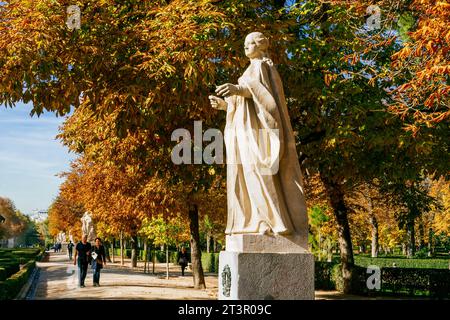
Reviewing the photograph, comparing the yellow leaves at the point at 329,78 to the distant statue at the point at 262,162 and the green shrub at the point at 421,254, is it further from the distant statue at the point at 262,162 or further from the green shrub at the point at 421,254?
the green shrub at the point at 421,254

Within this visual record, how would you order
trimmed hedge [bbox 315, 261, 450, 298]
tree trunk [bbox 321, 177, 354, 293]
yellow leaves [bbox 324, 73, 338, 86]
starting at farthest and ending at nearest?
tree trunk [bbox 321, 177, 354, 293], trimmed hedge [bbox 315, 261, 450, 298], yellow leaves [bbox 324, 73, 338, 86]

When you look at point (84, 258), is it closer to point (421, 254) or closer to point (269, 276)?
point (269, 276)

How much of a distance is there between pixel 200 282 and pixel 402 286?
24.9ft

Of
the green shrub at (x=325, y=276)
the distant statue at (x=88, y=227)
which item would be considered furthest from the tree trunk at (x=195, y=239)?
the distant statue at (x=88, y=227)

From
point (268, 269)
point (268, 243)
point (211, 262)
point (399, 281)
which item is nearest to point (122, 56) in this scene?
point (268, 243)

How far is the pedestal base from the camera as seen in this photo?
19.2 ft

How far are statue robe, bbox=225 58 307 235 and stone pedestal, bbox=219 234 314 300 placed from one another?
16 cm

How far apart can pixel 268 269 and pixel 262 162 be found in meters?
1.15

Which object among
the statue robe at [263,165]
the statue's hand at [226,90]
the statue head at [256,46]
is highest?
the statue head at [256,46]

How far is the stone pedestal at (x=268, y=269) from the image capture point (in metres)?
5.86

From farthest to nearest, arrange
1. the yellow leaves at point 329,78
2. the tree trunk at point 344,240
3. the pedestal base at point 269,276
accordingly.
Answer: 1. the tree trunk at point 344,240
2. the yellow leaves at point 329,78
3. the pedestal base at point 269,276

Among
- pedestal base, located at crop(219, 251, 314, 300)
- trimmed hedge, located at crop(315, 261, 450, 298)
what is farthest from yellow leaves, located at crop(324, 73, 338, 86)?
trimmed hedge, located at crop(315, 261, 450, 298)

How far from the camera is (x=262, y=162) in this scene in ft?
20.4

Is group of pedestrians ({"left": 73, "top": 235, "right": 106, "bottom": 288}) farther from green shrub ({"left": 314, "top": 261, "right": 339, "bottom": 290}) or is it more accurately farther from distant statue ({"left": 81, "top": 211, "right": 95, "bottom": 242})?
distant statue ({"left": 81, "top": 211, "right": 95, "bottom": 242})
